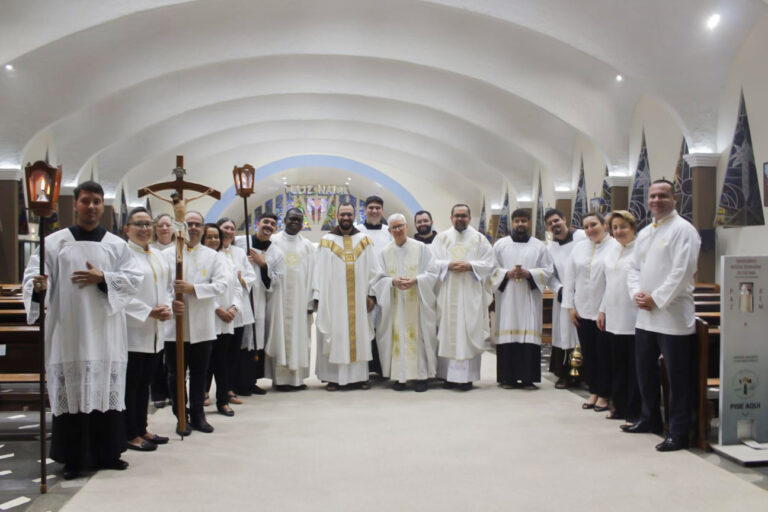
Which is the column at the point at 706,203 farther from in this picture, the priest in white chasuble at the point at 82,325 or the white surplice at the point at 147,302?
the priest in white chasuble at the point at 82,325

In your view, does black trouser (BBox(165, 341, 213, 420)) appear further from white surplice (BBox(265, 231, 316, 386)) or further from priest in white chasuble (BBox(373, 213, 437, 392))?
priest in white chasuble (BBox(373, 213, 437, 392))

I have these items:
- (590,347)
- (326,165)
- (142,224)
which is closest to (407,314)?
(590,347)

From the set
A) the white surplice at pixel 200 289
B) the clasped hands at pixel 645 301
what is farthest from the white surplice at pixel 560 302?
the white surplice at pixel 200 289

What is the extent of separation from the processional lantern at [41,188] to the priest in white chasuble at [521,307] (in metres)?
4.53

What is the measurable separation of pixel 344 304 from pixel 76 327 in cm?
346

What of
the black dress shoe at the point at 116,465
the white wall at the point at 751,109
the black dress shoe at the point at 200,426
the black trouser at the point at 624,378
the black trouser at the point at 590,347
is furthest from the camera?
the white wall at the point at 751,109

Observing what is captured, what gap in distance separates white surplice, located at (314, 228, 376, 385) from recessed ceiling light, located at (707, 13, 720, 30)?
5.56 meters

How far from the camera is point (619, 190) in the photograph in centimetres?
1420

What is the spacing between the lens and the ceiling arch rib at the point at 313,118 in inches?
752

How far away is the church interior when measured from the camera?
13.9 feet

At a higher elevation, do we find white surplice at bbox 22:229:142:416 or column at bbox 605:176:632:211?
column at bbox 605:176:632:211

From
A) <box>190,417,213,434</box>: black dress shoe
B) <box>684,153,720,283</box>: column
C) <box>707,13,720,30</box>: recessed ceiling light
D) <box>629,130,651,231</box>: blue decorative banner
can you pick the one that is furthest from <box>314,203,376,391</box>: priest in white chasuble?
<box>629,130,651,231</box>: blue decorative banner

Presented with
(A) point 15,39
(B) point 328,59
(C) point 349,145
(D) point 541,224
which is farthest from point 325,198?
(A) point 15,39

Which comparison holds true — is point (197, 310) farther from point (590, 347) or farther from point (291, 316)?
point (590, 347)
